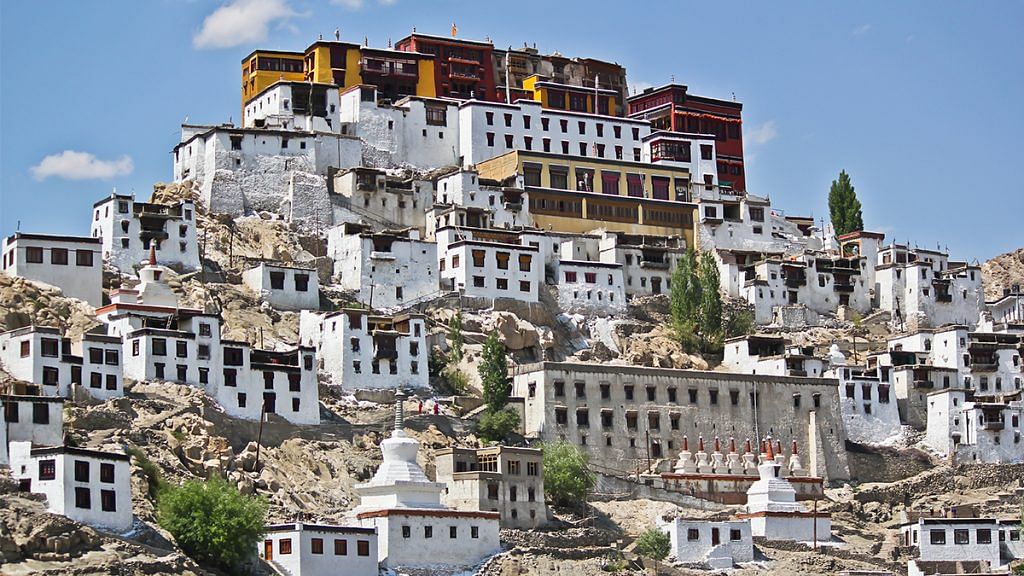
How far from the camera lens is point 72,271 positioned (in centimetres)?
8825

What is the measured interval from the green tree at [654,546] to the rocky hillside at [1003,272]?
50.2 meters

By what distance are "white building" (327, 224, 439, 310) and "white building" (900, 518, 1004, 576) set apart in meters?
27.0

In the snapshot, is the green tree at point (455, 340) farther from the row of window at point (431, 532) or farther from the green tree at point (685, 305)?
the row of window at point (431, 532)

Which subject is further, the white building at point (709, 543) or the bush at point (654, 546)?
the white building at point (709, 543)

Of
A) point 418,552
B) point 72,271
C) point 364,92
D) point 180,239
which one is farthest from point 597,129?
point 418,552

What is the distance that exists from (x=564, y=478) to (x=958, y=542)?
17085 millimetres

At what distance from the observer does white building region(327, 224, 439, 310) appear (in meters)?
99.0

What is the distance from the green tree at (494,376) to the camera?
293 ft

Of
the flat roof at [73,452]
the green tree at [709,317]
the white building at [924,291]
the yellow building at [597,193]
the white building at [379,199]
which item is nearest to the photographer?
the flat roof at [73,452]

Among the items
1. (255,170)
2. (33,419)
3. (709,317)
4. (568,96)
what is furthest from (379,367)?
(568,96)

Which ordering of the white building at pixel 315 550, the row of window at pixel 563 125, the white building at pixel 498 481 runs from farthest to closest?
the row of window at pixel 563 125, the white building at pixel 498 481, the white building at pixel 315 550

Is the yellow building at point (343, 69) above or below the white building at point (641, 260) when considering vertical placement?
above

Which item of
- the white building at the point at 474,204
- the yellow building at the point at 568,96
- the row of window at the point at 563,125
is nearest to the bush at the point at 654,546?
the white building at the point at 474,204

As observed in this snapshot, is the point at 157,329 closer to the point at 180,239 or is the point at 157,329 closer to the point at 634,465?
the point at 180,239
